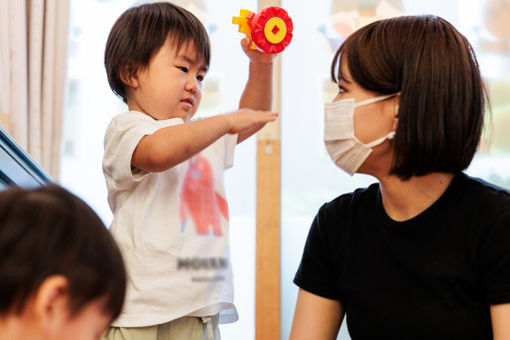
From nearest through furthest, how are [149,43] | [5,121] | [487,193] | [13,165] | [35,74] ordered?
[487,193] → [149,43] → [13,165] → [5,121] → [35,74]

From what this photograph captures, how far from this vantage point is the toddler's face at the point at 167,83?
4.90ft

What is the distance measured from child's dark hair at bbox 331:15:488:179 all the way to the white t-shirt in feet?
1.46

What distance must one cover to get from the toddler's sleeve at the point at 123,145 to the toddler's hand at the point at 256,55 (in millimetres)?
306

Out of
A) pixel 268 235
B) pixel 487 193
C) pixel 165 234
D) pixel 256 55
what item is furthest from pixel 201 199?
pixel 268 235

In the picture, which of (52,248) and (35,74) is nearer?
(52,248)

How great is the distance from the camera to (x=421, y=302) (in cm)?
129

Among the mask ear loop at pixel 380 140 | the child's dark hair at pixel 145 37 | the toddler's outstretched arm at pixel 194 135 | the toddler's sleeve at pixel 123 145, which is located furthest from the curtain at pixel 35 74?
the mask ear loop at pixel 380 140

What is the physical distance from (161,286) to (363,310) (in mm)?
443

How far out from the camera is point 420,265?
130 centimetres

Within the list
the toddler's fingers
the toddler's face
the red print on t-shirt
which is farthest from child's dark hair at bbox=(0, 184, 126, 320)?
the toddler's fingers

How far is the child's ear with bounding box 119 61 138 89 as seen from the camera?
1520mm

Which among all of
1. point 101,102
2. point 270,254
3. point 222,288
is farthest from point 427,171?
point 101,102

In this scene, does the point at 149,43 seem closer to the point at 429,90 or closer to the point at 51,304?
the point at 429,90

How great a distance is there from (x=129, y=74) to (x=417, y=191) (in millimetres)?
740
